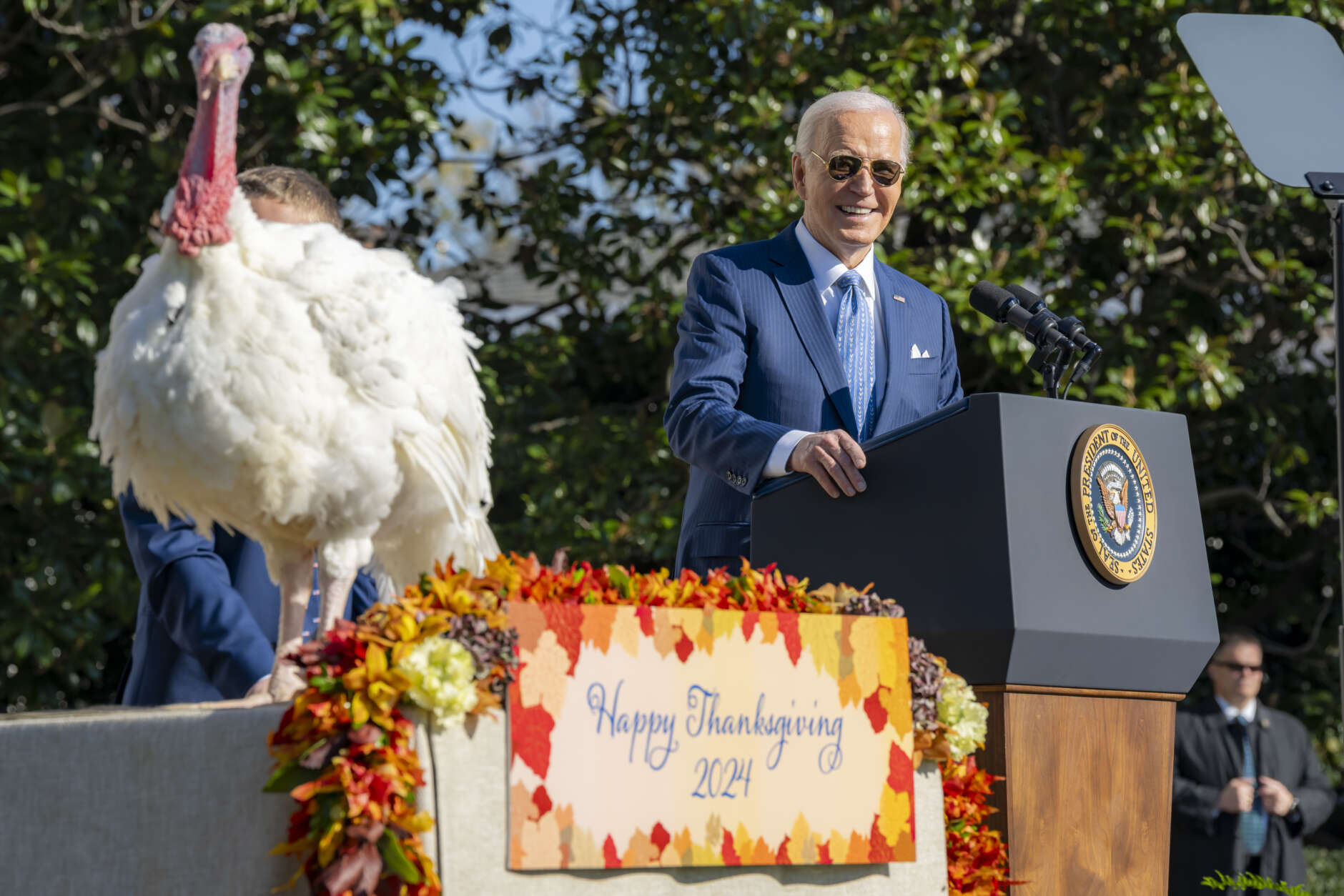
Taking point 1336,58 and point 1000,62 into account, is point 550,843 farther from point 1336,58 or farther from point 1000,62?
point 1000,62

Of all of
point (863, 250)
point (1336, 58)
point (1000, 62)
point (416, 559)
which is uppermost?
point (1000, 62)

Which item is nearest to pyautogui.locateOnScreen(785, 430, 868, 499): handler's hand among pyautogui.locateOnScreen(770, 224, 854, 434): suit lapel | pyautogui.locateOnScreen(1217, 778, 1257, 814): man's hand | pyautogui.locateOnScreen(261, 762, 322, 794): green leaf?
pyautogui.locateOnScreen(770, 224, 854, 434): suit lapel

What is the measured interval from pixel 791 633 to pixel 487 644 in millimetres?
439

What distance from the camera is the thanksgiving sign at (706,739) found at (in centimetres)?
167

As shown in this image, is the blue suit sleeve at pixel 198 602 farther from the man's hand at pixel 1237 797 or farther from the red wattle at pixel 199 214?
the man's hand at pixel 1237 797

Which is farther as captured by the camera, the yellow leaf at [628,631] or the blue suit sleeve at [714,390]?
the blue suit sleeve at [714,390]

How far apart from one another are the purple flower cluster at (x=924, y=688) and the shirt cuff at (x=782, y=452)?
0.56m

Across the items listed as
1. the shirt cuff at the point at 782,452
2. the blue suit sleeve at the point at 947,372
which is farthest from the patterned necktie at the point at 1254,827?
the shirt cuff at the point at 782,452

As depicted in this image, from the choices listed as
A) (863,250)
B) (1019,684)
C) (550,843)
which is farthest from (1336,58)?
(550,843)

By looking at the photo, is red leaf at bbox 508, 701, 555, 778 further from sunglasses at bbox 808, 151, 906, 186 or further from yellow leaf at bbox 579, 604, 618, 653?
sunglasses at bbox 808, 151, 906, 186

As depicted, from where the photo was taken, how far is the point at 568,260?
7520mm

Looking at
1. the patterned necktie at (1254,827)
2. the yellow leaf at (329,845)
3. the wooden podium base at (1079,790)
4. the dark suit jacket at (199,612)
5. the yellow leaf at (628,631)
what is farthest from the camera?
the patterned necktie at (1254,827)

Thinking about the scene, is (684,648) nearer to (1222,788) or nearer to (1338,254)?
(1338,254)

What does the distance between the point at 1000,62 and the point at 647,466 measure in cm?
297
